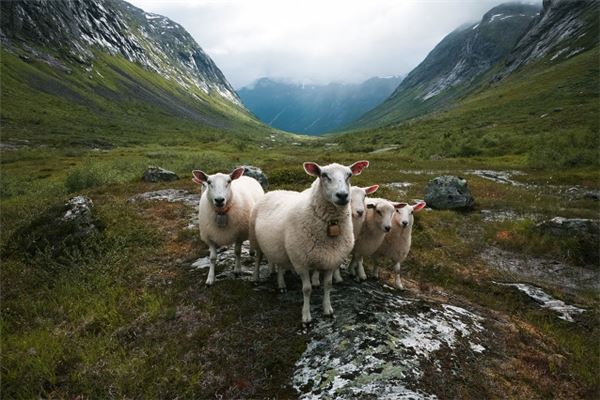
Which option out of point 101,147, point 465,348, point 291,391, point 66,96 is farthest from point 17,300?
point 66,96

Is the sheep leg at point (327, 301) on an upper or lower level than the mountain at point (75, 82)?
lower

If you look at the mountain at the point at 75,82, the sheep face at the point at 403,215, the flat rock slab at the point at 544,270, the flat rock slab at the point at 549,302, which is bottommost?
the flat rock slab at the point at 544,270

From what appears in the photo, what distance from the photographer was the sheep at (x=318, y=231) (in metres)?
7.49

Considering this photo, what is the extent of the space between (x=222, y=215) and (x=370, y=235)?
3.86 metres

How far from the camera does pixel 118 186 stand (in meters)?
24.7

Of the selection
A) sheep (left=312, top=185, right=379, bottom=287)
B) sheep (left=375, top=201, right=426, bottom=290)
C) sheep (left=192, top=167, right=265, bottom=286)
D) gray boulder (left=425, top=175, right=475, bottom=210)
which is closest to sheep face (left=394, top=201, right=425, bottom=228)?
sheep (left=375, top=201, right=426, bottom=290)

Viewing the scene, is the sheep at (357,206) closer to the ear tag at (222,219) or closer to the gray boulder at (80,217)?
the ear tag at (222,219)

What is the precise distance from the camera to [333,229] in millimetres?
7777

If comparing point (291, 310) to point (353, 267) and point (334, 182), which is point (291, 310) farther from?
point (334, 182)

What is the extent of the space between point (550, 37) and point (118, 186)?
168m

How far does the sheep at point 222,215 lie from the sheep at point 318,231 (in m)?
1.68

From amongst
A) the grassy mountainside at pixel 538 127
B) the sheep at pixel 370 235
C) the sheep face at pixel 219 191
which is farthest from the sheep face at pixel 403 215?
the grassy mountainside at pixel 538 127

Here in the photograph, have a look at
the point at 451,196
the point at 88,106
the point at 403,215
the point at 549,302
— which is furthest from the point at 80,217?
the point at 88,106

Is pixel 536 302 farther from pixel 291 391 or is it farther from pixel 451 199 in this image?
pixel 451 199
